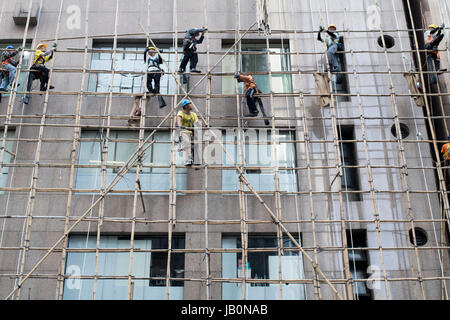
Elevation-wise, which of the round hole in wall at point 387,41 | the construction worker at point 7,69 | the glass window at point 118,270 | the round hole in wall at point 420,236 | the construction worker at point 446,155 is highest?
the round hole in wall at point 387,41

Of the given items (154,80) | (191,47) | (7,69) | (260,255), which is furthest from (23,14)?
(260,255)

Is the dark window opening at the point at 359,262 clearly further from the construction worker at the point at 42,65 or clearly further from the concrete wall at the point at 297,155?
the construction worker at the point at 42,65

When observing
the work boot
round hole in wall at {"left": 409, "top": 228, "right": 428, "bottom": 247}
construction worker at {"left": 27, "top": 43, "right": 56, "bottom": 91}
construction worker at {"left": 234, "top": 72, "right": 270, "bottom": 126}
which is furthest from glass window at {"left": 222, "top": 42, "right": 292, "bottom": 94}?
round hole in wall at {"left": 409, "top": 228, "right": 428, "bottom": 247}

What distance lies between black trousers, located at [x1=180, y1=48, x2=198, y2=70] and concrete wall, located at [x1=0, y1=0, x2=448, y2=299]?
709 millimetres

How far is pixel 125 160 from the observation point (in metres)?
16.9

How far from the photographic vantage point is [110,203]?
52.6 ft

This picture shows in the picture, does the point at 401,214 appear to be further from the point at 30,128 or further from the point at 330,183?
the point at 30,128

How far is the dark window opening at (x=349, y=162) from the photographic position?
55.0 feet

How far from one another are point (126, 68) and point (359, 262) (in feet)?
29.3

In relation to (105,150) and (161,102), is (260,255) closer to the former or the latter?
(105,150)

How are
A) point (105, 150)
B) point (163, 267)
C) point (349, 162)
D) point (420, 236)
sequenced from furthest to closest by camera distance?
point (349, 162) < point (420, 236) < point (163, 267) < point (105, 150)

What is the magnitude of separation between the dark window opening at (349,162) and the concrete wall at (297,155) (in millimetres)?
331

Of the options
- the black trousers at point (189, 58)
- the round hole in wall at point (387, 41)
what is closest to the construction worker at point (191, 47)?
the black trousers at point (189, 58)

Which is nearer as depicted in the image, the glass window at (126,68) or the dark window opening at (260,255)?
the dark window opening at (260,255)
